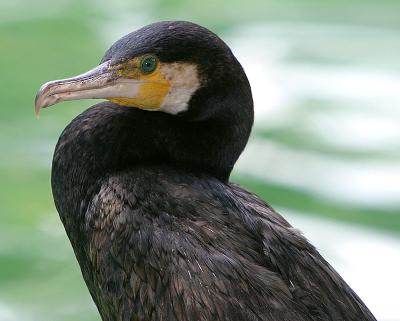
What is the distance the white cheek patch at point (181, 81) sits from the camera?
2.21 meters

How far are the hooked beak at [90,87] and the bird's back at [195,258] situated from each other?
15 centimetres

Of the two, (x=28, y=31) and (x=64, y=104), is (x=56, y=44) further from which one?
(x=64, y=104)

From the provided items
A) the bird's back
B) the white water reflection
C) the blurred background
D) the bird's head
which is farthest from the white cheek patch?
the white water reflection

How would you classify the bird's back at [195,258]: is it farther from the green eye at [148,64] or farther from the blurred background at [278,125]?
the blurred background at [278,125]

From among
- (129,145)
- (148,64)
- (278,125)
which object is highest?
(278,125)

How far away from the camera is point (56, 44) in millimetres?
4781

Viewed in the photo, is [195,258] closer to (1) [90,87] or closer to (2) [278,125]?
(1) [90,87]

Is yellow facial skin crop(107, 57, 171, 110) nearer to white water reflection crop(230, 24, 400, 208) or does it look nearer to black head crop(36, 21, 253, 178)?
black head crop(36, 21, 253, 178)

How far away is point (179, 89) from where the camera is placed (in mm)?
2230

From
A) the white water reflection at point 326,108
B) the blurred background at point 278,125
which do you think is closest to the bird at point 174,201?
the blurred background at point 278,125

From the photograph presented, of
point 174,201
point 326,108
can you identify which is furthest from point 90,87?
point 326,108

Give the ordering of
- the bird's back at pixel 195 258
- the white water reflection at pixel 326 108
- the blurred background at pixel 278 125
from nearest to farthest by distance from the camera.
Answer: the bird's back at pixel 195 258
the blurred background at pixel 278 125
the white water reflection at pixel 326 108

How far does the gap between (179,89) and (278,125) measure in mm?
1949

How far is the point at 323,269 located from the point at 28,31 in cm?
293
